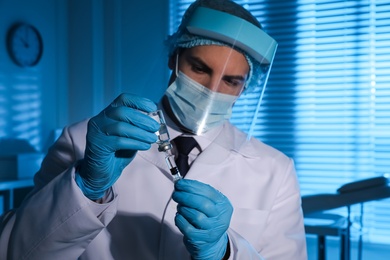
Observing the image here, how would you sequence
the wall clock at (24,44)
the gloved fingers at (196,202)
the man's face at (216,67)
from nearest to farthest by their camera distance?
the gloved fingers at (196,202)
the man's face at (216,67)
the wall clock at (24,44)

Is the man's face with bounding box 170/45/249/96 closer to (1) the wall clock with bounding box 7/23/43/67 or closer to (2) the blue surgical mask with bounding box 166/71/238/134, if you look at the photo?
(2) the blue surgical mask with bounding box 166/71/238/134

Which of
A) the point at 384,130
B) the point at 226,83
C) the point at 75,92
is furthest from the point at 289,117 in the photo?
the point at 226,83

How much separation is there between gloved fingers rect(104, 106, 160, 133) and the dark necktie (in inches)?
10.1

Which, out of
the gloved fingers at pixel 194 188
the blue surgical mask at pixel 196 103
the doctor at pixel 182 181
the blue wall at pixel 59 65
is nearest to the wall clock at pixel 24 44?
the blue wall at pixel 59 65

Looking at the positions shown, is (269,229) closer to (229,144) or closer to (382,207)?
(229,144)

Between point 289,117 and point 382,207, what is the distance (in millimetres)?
755

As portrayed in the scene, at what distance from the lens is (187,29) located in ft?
3.20

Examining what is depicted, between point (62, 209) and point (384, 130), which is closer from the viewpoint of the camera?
point (62, 209)

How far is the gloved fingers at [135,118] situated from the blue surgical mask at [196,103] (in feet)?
0.30

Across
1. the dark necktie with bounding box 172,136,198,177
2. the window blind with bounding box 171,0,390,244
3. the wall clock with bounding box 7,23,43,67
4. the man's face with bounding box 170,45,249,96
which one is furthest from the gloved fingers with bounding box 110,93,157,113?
the wall clock with bounding box 7,23,43,67

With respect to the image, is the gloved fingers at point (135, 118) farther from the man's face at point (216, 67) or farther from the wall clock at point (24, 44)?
the wall clock at point (24, 44)

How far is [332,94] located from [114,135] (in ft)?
6.55

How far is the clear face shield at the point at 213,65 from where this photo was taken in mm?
906

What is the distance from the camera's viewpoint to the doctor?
855mm
